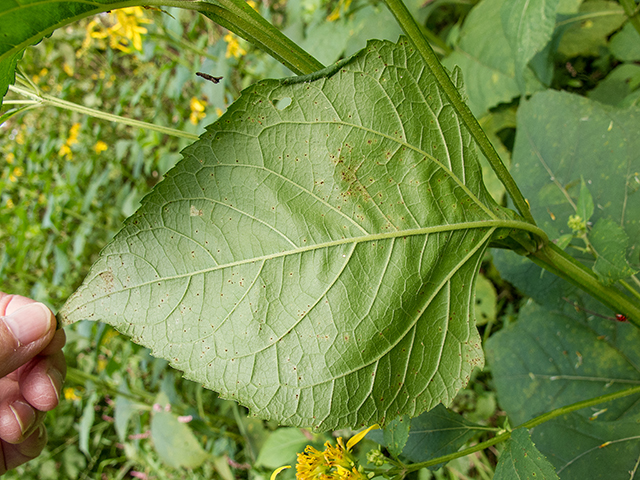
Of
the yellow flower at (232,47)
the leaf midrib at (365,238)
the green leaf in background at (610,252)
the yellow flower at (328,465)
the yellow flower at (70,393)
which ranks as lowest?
the yellow flower at (70,393)

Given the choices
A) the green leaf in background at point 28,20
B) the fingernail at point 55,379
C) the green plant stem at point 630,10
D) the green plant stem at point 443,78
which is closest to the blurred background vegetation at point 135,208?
the green plant stem at point 630,10

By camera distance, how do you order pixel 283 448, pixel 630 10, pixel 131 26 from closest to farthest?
pixel 630 10 → pixel 283 448 → pixel 131 26

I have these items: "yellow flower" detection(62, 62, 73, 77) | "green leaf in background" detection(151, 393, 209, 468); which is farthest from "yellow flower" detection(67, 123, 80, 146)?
"green leaf in background" detection(151, 393, 209, 468)

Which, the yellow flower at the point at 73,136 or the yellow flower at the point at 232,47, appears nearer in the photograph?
the yellow flower at the point at 232,47

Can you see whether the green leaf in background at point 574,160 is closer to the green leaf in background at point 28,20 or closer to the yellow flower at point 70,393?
the green leaf in background at point 28,20

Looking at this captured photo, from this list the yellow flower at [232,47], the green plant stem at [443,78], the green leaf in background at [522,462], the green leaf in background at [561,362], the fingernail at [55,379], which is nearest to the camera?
the green plant stem at [443,78]

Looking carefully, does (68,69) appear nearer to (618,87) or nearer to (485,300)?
(485,300)

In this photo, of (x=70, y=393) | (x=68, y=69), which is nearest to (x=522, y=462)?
(x=70, y=393)

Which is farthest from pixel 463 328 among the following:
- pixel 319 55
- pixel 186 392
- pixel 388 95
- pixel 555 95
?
pixel 186 392
